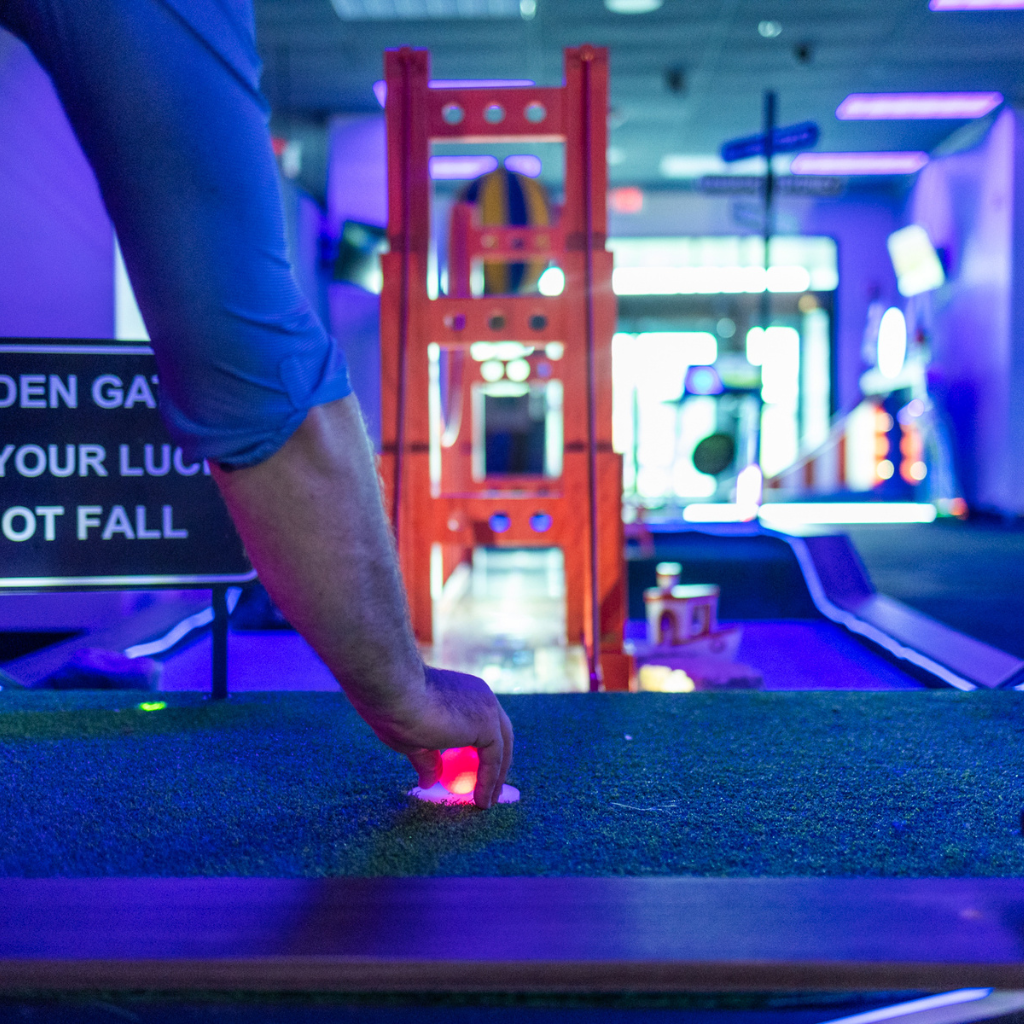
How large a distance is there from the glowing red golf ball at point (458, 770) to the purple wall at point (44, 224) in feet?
5.18

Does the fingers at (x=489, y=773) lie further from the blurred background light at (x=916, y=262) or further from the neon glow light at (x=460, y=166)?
the blurred background light at (x=916, y=262)

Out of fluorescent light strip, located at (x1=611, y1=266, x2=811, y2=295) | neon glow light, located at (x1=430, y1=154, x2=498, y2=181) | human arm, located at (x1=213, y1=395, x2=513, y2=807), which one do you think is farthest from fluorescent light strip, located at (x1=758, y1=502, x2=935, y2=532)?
human arm, located at (x1=213, y1=395, x2=513, y2=807)

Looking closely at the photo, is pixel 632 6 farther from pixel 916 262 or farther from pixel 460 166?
pixel 916 262

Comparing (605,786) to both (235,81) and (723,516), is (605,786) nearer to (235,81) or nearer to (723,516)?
(235,81)

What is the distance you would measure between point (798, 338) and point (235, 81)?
9643 millimetres

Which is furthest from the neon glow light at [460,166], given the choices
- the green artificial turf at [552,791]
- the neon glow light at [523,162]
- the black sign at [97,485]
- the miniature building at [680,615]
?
the green artificial turf at [552,791]

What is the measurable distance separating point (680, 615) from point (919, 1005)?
66.4 inches

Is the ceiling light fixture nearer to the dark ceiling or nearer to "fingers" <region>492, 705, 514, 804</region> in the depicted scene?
the dark ceiling

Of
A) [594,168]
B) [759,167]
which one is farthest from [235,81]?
[759,167]

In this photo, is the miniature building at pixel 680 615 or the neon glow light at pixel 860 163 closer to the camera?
the miniature building at pixel 680 615

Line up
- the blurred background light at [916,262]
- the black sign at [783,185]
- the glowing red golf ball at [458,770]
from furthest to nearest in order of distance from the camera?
1. the blurred background light at [916,262]
2. the black sign at [783,185]
3. the glowing red golf ball at [458,770]

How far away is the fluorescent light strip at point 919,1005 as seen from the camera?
0.49 m

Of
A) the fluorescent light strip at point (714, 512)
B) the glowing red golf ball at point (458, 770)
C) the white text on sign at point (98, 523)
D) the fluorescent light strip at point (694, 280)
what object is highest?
the fluorescent light strip at point (694, 280)

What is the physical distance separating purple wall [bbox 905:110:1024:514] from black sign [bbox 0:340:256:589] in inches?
272
